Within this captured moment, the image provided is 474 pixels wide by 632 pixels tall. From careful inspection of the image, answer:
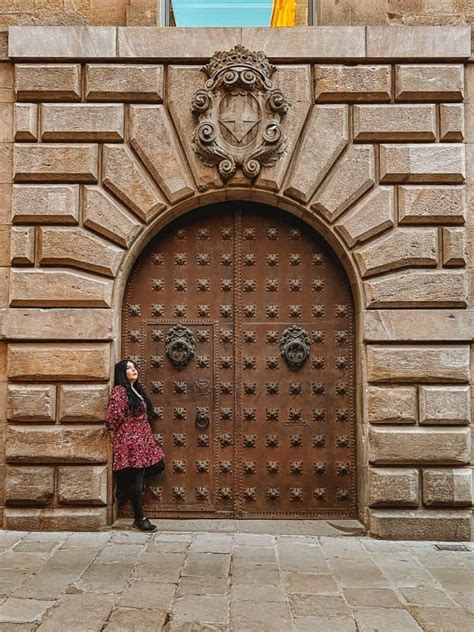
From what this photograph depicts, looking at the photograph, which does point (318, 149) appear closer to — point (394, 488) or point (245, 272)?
point (245, 272)

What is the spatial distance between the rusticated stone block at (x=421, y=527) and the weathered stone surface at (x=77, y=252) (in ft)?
11.3

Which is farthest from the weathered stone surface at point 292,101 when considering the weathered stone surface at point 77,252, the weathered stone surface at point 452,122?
the weathered stone surface at point 77,252

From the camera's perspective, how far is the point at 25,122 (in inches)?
243

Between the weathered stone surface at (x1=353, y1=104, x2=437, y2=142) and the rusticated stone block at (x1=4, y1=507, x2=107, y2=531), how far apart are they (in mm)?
4367

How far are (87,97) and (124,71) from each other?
0.44 m

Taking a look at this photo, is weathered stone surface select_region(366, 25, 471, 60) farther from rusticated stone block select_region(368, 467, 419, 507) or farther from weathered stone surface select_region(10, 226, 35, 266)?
rusticated stone block select_region(368, 467, 419, 507)

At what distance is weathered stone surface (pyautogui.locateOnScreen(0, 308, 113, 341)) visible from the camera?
6008 millimetres

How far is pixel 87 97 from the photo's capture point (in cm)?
619

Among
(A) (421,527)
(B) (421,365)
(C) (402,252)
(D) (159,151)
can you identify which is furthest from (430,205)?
(A) (421,527)

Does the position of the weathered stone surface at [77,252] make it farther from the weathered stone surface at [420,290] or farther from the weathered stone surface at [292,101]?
the weathered stone surface at [420,290]

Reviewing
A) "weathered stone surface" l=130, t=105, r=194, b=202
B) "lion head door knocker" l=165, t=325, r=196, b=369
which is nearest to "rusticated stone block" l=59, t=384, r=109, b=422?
"lion head door knocker" l=165, t=325, r=196, b=369

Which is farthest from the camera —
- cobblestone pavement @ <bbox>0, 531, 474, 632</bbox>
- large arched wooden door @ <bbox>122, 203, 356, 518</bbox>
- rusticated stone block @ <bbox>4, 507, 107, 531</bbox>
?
large arched wooden door @ <bbox>122, 203, 356, 518</bbox>

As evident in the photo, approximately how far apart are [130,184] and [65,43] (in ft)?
5.01

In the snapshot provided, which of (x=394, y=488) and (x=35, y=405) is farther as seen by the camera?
(x=35, y=405)
